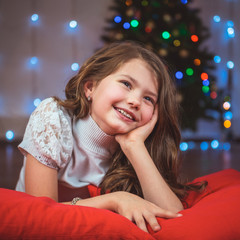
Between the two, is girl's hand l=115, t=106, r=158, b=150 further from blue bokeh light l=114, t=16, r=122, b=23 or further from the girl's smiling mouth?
blue bokeh light l=114, t=16, r=122, b=23

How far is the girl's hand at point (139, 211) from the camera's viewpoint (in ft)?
2.35

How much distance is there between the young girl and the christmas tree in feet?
7.40

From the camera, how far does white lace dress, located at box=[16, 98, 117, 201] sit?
3.22 ft

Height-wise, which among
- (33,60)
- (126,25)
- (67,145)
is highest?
(126,25)

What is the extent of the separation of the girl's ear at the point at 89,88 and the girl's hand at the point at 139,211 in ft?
1.57

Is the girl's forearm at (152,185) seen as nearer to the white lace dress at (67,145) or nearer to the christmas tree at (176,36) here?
the white lace dress at (67,145)

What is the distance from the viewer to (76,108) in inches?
46.8

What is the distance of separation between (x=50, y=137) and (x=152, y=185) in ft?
1.23

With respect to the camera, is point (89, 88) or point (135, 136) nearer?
point (135, 136)

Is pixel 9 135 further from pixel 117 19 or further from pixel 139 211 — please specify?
pixel 139 211

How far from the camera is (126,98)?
1.01 meters

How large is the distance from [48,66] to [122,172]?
352 cm

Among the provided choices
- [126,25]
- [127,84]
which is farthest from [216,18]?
[127,84]

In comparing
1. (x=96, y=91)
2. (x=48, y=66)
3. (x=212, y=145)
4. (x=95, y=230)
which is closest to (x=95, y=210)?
(x=95, y=230)
